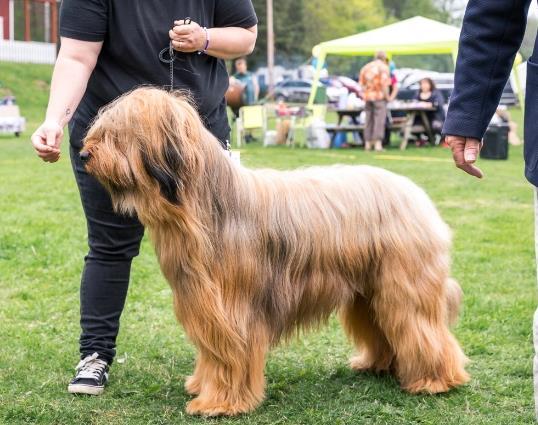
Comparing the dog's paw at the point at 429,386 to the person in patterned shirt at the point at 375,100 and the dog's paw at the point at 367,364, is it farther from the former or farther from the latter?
the person in patterned shirt at the point at 375,100

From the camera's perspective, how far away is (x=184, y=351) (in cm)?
464

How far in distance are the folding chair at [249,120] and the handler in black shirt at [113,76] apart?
590 inches

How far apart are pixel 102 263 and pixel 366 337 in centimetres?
138

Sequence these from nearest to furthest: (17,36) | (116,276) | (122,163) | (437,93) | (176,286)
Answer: (122,163) < (176,286) < (116,276) < (437,93) < (17,36)

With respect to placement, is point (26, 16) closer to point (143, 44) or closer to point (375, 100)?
point (375, 100)

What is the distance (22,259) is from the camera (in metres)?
6.77

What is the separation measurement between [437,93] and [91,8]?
16.2 metres

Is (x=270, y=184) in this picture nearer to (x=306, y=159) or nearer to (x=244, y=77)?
(x=306, y=159)

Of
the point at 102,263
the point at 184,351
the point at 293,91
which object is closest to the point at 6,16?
the point at 293,91

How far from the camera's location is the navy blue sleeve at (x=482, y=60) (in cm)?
247

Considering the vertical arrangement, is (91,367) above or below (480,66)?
below

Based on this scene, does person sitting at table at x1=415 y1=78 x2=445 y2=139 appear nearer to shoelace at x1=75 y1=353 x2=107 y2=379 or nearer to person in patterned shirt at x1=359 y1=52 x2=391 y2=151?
person in patterned shirt at x1=359 y1=52 x2=391 y2=151

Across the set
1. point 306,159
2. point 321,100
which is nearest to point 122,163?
point 306,159

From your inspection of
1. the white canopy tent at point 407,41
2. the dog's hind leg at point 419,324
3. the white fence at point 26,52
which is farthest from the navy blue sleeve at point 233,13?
the white fence at point 26,52
